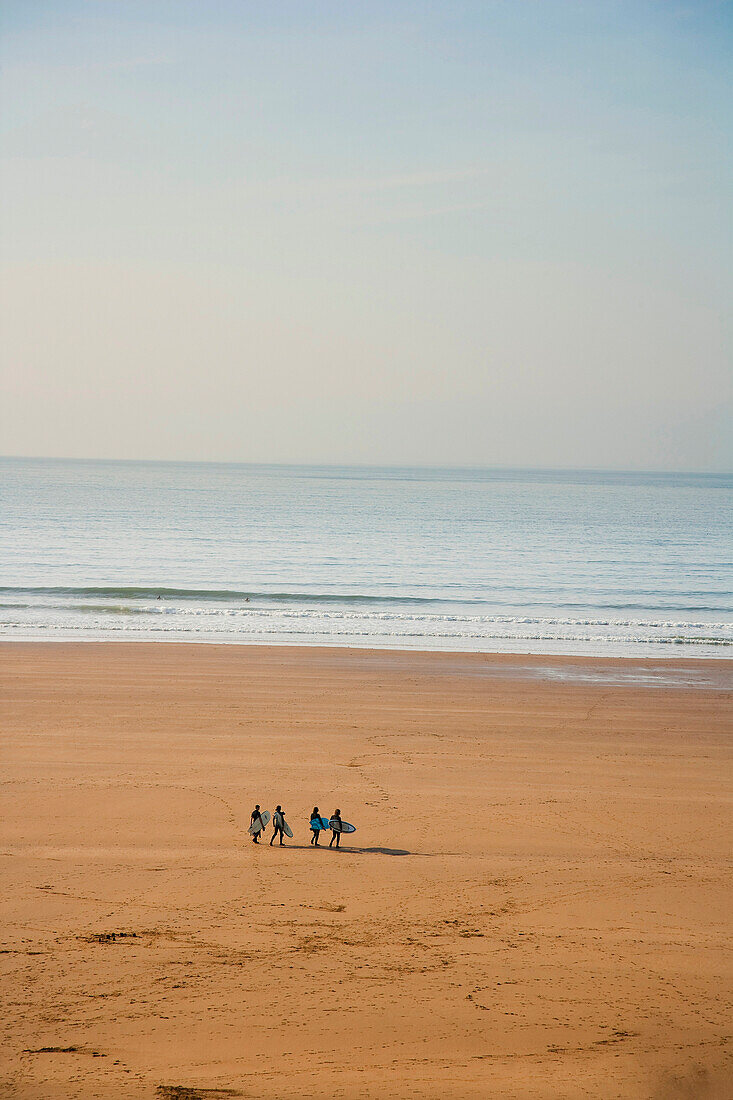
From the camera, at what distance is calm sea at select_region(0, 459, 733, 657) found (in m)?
29.4

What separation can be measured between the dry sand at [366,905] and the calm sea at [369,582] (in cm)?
1054

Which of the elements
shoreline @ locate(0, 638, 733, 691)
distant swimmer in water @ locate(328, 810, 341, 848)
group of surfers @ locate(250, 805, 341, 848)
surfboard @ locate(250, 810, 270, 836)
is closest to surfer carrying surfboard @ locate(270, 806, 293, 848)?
group of surfers @ locate(250, 805, 341, 848)

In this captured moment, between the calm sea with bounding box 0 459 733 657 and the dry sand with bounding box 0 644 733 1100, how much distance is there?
10.5m

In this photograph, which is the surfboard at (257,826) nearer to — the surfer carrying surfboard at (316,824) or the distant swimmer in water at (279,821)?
the distant swimmer in water at (279,821)

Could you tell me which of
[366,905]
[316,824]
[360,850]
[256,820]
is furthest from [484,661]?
[366,905]

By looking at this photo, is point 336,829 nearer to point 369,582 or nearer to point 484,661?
point 484,661

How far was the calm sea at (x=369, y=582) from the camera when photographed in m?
29.4

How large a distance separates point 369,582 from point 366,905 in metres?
31.4

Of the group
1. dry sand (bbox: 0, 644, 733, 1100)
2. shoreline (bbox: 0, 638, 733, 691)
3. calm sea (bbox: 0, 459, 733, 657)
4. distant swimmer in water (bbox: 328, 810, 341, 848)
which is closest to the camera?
dry sand (bbox: 0, 644, 733, 1100)

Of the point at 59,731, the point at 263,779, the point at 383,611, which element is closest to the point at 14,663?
the point at 59,731

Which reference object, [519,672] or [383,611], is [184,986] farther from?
[383,611]

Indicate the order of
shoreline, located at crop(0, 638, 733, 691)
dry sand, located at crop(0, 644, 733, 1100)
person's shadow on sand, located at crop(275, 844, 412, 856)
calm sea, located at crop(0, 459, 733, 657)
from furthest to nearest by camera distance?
calm sea, located at crop(0, 459, 733, 657) → shoreline, located at crop(0, 638, 733, 691) → person's shadow on sand, located at crop(275, 844, 412, 856) → dry sand, located at crop(0, 644, 733, 1100)

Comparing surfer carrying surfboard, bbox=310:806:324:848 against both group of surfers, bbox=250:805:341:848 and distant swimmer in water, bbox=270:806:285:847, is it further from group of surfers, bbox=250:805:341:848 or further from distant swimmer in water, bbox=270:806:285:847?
distant swimmer in water, bbox=270:806:285:847

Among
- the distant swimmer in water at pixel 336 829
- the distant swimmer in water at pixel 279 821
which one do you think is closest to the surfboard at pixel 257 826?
→ the distant swimmer in water at pixel 279 821
